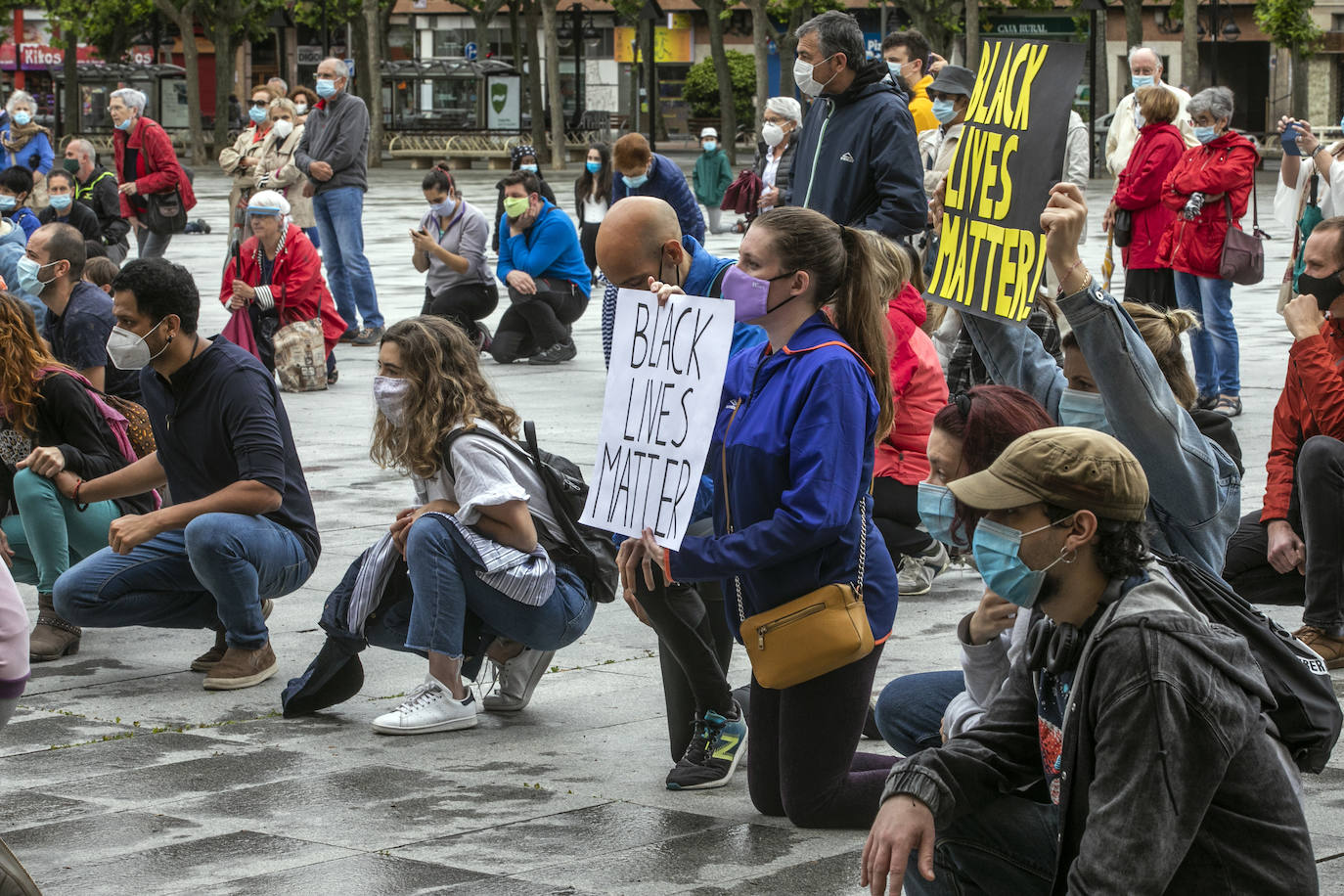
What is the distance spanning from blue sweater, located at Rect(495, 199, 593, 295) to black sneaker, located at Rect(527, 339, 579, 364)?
0.43 m

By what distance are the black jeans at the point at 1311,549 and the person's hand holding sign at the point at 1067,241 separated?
2.31 metres

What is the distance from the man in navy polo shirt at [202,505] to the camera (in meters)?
5.82

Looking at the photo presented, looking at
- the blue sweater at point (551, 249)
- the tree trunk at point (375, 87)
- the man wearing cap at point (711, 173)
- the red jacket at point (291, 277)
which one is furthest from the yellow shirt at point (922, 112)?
the tree trunk at point (375, 87)

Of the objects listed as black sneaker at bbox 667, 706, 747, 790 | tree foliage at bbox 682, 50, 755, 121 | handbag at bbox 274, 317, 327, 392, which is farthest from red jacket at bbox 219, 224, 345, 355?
tree foliage at bbox 682, 50, 755, 121

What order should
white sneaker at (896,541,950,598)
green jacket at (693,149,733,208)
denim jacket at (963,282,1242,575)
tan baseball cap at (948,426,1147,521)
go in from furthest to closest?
green jacket at (693,149,733,208)
white sneaker at (896,541,950,598)
denim jacket at (963,282,1242,575)
tan baseball cap at (948,426,1147,521)

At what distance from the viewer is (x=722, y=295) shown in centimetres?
421

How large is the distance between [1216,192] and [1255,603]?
4.82 meters

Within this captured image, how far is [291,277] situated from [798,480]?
8.14 meters

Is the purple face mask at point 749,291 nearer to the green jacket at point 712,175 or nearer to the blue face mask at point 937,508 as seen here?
the blue face mask at point 937,508

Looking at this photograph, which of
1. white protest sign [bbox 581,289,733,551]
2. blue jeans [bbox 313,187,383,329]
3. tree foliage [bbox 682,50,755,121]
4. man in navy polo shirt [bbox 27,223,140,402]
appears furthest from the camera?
tree foliage [bbox 682,50,755,121]

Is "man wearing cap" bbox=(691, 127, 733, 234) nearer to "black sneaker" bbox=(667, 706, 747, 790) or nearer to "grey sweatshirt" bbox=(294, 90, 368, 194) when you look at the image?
"grey sweatshirt" bbox=(294, 90, 368, 194)

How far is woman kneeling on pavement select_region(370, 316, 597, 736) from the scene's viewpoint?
527 cm

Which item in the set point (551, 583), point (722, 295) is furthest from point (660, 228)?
point (551, 583)

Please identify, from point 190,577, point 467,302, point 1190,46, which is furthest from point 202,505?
point 1190,46
